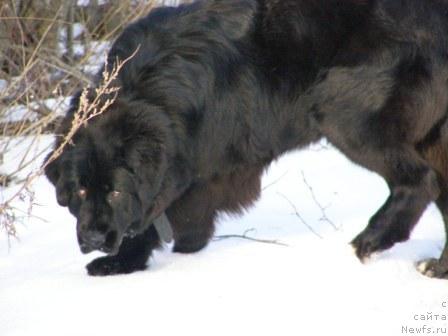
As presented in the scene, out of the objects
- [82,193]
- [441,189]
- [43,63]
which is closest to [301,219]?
[441,189]

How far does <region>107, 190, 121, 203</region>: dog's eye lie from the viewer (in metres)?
4.30

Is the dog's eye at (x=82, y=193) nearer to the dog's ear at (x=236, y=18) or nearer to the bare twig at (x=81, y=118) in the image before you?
the bare twig at (x=81, y=118)

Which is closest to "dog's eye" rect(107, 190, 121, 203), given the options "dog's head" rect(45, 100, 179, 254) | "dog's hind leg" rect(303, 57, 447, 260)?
"dog's head" rect(45, 100, 179, 254)

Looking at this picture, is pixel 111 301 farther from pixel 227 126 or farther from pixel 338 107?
pixel 338 107

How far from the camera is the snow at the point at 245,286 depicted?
3881 millimetres

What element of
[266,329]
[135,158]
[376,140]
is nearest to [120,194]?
[135,158]

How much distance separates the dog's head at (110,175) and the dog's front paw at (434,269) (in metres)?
1.43

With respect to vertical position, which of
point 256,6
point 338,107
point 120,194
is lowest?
point 120,194

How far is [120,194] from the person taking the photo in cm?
430

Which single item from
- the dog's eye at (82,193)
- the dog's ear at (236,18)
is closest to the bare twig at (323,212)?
the dog's ear at (236,18)

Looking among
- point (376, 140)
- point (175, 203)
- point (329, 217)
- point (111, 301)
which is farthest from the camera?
point (329, 217)

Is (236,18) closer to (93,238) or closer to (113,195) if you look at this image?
(113,195)

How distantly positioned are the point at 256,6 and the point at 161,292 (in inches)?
63.8

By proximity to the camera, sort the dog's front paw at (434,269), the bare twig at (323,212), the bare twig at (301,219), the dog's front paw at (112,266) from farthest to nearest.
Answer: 1. the bare twig at (323,212)
2. the bare twig at (301,219)
3. the dog's front paw at (112,266)
4. the dog's front paw at (434,269)
